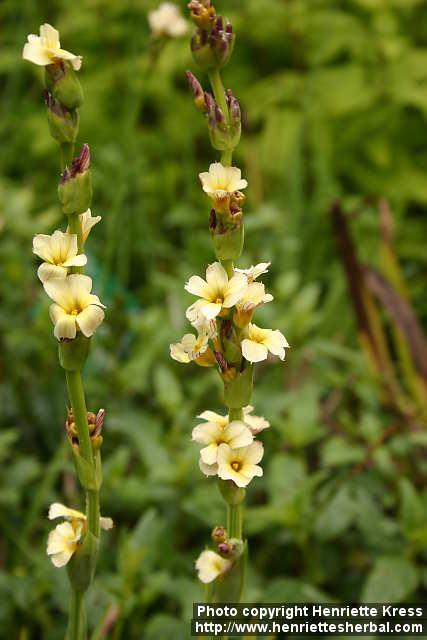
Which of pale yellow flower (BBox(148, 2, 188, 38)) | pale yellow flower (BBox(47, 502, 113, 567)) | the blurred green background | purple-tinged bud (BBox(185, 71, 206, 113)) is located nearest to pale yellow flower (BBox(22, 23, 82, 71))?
purple-tinged bud (BBox(185, 71, 206, 113))

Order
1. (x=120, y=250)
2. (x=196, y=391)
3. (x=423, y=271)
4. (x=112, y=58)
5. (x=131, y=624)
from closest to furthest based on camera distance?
(x=131, y=624), (x=196, y=391), (x=120, y=250), (x=423, y=271), (x=112, y=58)

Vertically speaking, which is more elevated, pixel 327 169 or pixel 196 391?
pixel 327 169

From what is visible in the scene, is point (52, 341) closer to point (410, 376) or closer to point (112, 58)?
point (410, 376)

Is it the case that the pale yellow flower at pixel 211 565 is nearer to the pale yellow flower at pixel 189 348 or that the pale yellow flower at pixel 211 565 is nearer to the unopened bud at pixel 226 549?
the unopened bud at pixel 226 549

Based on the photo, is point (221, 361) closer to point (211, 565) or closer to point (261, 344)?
point (261, 344)

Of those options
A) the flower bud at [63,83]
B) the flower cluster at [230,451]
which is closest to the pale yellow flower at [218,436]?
the flower cluster at [230,451]

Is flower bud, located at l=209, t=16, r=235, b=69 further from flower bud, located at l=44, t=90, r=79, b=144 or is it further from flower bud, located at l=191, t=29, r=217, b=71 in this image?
flower bud, located at l=44, t=90, r=79, b=144

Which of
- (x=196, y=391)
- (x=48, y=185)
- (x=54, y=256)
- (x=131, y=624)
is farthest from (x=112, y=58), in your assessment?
(x=54, y=256)
